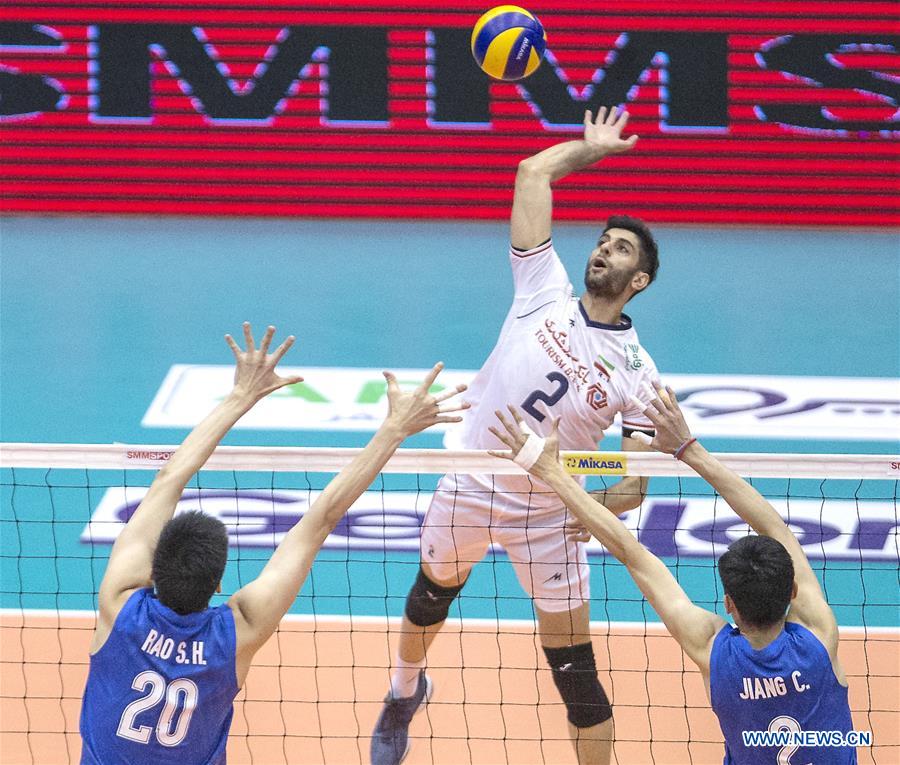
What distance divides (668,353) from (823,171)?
4.28m

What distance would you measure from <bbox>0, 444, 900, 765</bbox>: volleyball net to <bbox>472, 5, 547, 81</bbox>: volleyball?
2.83m

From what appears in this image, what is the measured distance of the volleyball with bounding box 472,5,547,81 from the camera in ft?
28.3

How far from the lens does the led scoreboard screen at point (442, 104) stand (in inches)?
600

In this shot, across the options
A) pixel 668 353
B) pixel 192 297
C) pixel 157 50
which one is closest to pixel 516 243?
pixel 668 353

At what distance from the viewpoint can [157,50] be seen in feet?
50.4

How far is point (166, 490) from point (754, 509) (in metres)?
2.05

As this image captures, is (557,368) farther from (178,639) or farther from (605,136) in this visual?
(178,639)

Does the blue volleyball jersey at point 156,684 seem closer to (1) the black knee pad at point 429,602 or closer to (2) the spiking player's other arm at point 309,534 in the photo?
(2) the spiking player's other arm at point 309,534

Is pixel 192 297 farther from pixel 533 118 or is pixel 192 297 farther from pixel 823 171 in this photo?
pixel 823 171

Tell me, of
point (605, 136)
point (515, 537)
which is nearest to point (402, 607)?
point (515, 537)

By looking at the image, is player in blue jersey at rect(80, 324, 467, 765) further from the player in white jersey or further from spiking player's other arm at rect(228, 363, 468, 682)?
the player in white jersey

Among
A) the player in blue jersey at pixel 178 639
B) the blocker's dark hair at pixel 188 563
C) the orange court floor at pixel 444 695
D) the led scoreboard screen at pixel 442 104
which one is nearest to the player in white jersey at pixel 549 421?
the orange court floor at pixel 444 695

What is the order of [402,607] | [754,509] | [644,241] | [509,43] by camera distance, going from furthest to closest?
[509,43] < [402,607] < [644,241] < [754,509]

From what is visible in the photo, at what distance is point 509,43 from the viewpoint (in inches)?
339
